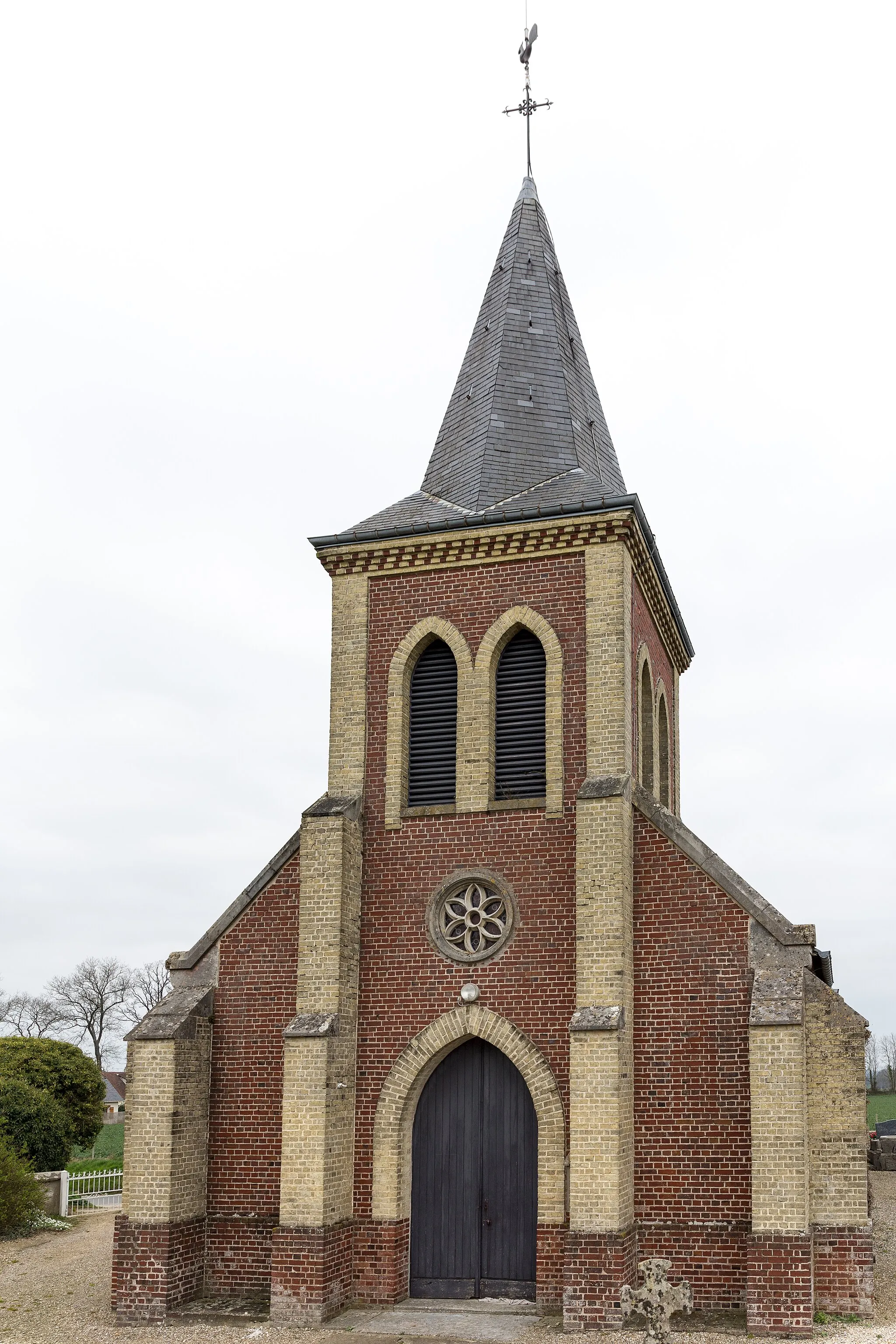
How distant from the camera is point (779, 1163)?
13438 millimetres

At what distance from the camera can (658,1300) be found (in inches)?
478

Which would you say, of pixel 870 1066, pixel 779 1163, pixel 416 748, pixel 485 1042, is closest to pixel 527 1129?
pixel 485 1042

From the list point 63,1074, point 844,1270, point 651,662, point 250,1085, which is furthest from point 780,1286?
point 63,1074

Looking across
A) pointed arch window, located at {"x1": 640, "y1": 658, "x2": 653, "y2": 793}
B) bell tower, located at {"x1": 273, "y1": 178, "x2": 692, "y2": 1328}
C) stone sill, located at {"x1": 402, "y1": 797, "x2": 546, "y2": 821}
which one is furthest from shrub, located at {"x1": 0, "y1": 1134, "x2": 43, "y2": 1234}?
pointed arch window, located at {"x1": 640, "y1": 658, "x2": 653, "y2": 793}

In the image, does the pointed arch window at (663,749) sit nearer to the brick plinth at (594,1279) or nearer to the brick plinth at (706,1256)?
the brick plinth at (706,1256)

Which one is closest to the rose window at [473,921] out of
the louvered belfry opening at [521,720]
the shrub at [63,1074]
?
the louvered belfry opening at [521,720]

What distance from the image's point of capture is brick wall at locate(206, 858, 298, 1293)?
51.7 feet

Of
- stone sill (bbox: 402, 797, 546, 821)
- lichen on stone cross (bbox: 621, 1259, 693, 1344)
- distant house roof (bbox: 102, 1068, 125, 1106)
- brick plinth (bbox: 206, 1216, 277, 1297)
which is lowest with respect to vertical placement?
distant house roof (bbox: 102, 1068, 125, 1106)

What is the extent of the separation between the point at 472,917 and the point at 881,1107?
44.8 metres

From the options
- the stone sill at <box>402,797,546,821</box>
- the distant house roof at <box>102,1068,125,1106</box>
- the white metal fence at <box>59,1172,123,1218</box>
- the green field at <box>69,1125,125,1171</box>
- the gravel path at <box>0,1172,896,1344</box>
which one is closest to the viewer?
the gravel path at <box>0,1172,896,1344</box>

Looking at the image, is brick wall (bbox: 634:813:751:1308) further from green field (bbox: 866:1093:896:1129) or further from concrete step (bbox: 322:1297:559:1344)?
green field (bbox: 866:1093:896:1129)

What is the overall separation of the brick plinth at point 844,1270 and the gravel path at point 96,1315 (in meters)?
0.29

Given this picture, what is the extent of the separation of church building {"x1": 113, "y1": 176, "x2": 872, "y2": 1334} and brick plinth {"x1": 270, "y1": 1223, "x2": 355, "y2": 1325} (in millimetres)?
33

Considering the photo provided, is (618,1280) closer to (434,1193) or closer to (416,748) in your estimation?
(434,1193)
